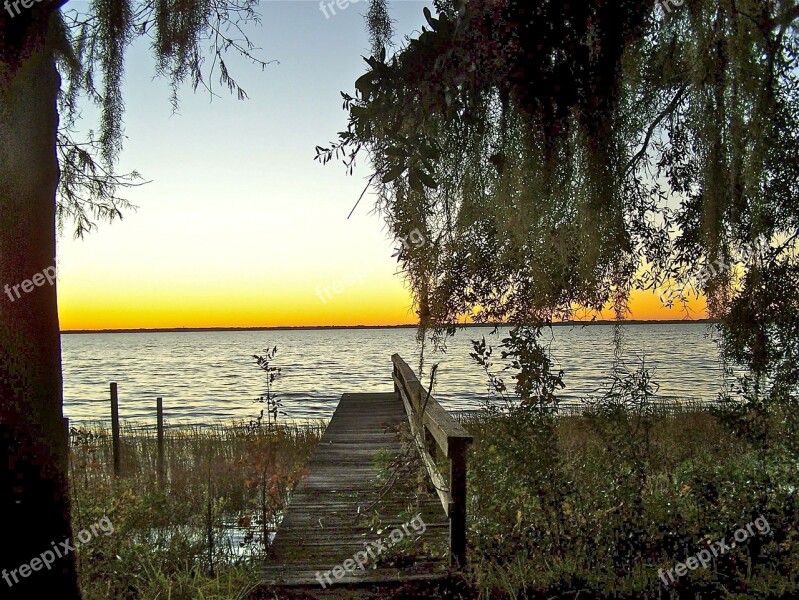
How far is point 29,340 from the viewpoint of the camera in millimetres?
2551

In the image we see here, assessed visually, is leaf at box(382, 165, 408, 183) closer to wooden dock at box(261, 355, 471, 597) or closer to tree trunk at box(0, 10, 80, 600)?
tree trunk at box(0, 10, 80, 600)

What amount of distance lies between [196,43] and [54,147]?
31.4 inches

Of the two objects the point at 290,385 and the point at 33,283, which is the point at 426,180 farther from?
the point at 290,385

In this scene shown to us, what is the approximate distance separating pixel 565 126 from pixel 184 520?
5807mm

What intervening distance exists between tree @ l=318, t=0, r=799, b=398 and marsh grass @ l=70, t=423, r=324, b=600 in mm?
1925

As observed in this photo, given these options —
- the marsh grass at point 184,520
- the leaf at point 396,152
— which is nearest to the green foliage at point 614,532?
the marsh grass at point 184,520

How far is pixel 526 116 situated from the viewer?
191 centimetres

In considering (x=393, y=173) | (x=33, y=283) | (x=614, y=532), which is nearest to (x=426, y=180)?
(x=393, y=173)

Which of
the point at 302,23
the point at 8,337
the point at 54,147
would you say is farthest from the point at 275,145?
the point at 8,337

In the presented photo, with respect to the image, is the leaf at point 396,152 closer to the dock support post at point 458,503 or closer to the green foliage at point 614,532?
the dock support post at point 458,503

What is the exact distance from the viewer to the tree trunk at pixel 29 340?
2.49 metres

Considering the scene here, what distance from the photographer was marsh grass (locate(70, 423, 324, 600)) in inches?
131

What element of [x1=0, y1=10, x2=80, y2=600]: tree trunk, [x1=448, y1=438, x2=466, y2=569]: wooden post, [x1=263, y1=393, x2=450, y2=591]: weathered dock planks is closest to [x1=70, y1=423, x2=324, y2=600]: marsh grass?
[x1=263, y1=393, x2=450, y2=591]: weathered dock planks

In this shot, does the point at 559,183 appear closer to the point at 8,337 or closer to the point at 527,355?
the point at 527,355
